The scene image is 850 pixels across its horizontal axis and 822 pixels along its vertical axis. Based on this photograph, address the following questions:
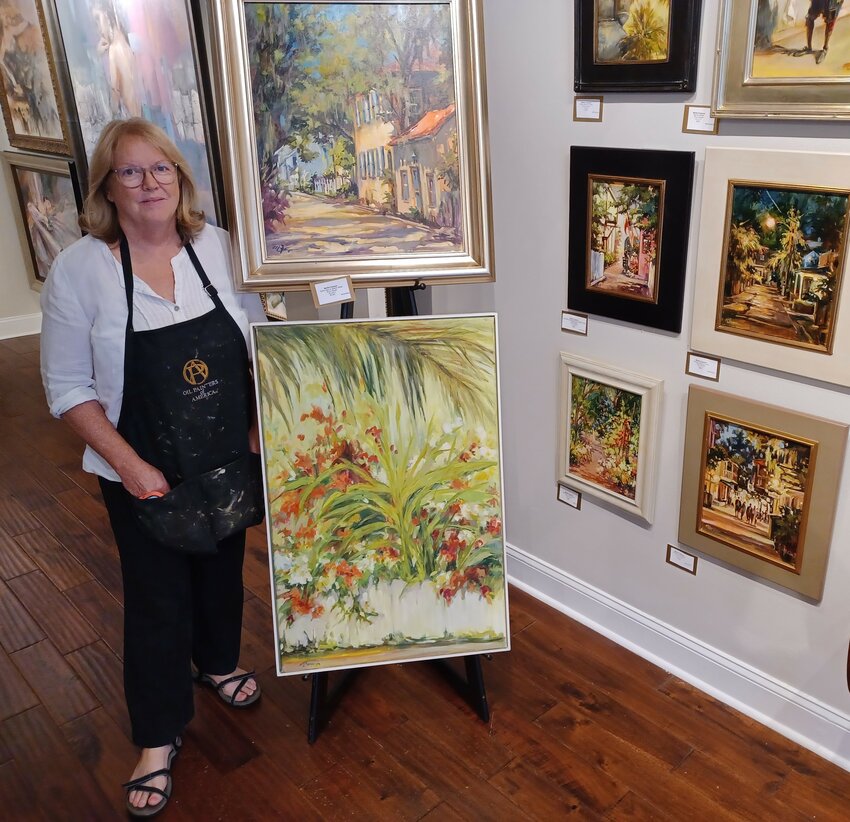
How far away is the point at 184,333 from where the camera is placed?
75.0 inches

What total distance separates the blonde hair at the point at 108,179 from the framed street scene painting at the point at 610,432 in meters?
1.14

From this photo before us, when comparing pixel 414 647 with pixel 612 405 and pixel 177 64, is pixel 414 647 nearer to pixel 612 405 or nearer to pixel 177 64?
pixel 612 405

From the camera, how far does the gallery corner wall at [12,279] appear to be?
5637 mm

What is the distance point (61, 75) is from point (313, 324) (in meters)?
3.17

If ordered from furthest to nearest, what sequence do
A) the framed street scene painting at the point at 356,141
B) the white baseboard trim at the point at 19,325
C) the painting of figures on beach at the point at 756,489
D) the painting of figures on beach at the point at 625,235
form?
the white baseboard trim at the point at 19,325 < the painting of figures on beach at the point at 625,235 < the painting of figures on beach at the point at 756,489 < the framed street scene painting at the point at 356,141

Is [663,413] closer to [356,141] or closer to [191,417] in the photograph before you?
[356,141]

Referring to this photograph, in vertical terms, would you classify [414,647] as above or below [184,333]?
below

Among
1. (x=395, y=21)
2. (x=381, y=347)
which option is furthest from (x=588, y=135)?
(x=381, y=347)

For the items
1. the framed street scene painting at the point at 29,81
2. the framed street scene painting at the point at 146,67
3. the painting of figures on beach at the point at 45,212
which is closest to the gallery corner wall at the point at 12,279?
the painting of figures on beach at the point at 45,212

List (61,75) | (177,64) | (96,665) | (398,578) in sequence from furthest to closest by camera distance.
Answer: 1. (61,75)
2. (177,64)
3. (96,665)
4. (398,578)

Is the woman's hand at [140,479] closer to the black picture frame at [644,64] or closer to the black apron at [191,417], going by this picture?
the black apron at [191,417]

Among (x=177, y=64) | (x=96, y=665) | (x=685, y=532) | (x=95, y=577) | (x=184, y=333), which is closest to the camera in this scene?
(x=184, y=333)

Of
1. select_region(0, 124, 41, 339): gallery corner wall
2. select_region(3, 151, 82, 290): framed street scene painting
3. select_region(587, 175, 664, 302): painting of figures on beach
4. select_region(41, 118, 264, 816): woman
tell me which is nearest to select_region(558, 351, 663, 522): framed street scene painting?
select_region(587, 175, 664, 302): painting of figures on beach

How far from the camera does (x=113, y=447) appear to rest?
1.90 m
